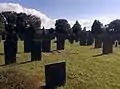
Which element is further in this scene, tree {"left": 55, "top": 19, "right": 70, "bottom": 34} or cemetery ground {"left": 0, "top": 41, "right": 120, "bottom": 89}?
tree {"left": 55, "top": 19, "right": 70, "bottom": 34}

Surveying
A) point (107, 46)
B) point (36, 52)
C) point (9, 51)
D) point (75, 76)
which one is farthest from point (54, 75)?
point (107, 46)

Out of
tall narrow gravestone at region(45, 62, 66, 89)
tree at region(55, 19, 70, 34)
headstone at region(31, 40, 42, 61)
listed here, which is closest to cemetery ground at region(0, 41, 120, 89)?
tall narrow gravestone at region(45, 62, 66, 89)

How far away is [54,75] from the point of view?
11.6 meters

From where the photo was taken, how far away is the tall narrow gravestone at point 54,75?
11383mm

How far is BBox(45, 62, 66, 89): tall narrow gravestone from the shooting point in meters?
11.4

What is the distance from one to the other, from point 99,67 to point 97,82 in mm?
3758

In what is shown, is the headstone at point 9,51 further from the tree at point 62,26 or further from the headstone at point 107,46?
the tree at point 62,26

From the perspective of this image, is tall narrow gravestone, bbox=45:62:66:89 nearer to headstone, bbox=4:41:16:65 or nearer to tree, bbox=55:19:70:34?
headstone, bbox=4:41:16:65

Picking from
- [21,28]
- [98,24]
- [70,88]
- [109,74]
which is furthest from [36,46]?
[98,24]

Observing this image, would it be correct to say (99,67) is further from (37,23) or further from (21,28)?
(37,23)

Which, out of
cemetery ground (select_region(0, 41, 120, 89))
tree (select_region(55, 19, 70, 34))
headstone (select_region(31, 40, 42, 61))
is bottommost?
cemetery ground (select_region(0, 41, 120, 89))

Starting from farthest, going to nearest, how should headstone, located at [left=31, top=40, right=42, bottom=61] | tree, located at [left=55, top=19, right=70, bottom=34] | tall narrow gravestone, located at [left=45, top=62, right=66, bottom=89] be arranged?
tree, located at [left=55, top=19, right=70, bottom=34] → headstone, located at [left=31, top=40, right=42, bottom=61] → tall narrow gravestone, located at [left=45, top=62, right=66, bottom=89]

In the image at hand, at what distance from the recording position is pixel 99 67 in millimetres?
16109

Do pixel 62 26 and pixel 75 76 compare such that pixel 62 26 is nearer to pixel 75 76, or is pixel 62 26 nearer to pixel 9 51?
pixel 9 51
